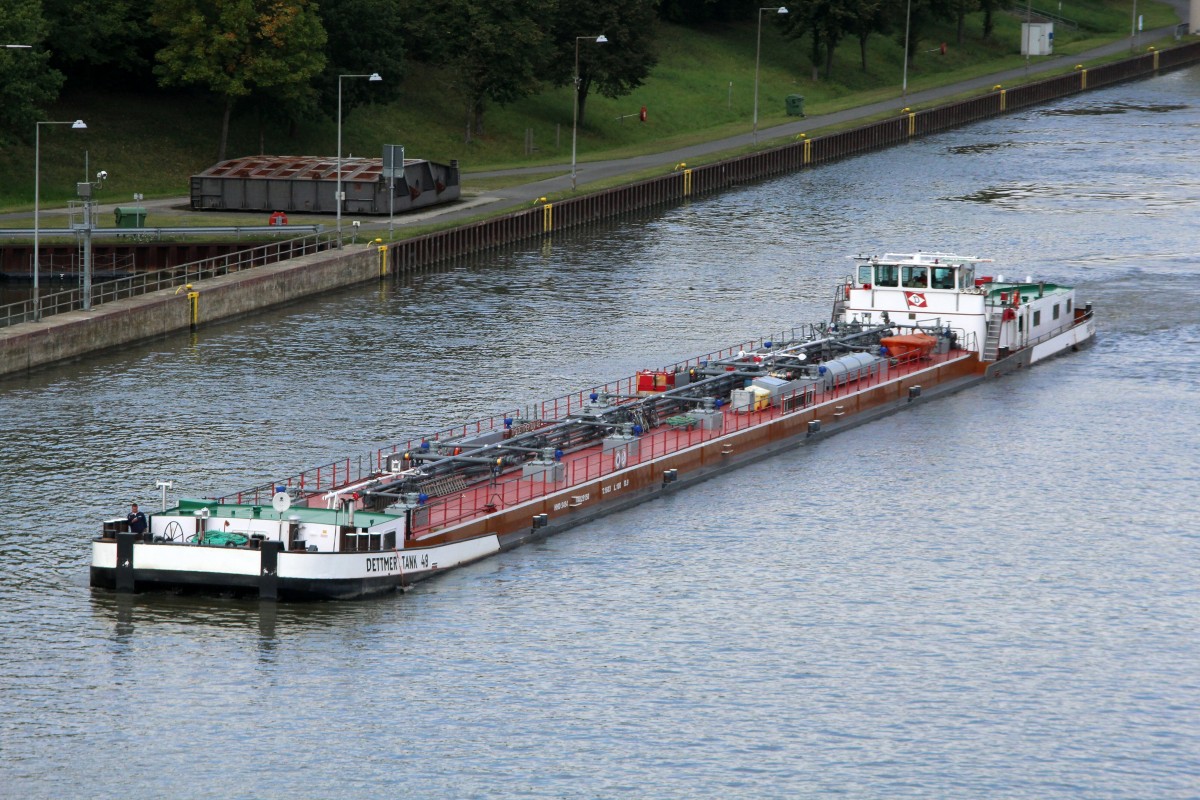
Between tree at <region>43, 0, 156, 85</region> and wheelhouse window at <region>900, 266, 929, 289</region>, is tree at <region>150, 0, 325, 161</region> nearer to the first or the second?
tree at <region>43, 0, 156, 85</region>

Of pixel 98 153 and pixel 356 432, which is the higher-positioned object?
pixel 98 153

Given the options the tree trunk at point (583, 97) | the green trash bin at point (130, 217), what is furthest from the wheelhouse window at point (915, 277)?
the tree trunk at point (583, 97)

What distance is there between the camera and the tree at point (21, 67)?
11475cm

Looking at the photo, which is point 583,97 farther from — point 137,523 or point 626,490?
point 137,523

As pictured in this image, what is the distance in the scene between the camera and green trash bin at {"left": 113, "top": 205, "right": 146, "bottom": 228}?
4326 inches

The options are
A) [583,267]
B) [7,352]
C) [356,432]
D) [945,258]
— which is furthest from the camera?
[583,267]

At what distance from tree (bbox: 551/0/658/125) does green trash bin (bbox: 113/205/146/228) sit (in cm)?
4408

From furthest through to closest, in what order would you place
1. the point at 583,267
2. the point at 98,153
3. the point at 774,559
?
the point at 98,153
the point at 583,267
the point at 774,559

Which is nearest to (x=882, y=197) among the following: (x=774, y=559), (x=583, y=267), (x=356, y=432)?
(x=583, y=267)

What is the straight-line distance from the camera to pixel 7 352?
8300cm

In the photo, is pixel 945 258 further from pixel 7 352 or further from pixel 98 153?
pixel 98 153

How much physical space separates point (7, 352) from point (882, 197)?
6988 centimetres

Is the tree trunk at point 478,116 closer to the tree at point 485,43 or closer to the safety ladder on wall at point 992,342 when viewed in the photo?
the tree at point 485,43

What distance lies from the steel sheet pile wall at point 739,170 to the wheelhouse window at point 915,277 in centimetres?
3149
